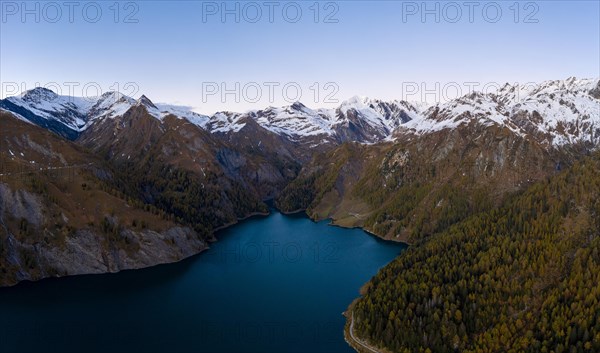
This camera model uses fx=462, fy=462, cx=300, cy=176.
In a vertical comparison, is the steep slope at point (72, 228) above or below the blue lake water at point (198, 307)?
above

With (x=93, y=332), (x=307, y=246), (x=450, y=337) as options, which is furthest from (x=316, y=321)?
(x=307, y=246)

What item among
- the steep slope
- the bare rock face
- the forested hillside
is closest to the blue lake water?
the bare rock face

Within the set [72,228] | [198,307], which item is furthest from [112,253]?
[198,307]

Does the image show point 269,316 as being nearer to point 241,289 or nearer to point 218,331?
point 218,331

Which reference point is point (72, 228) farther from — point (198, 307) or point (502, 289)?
point (502, 289)

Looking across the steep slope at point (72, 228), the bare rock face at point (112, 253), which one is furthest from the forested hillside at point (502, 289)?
the steep slope at point (72, 228)

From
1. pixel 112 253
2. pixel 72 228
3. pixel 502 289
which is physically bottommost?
pixel 112 253

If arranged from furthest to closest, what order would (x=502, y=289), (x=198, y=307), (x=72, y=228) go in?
(x=72, y=228)
(x=198, y=307)
(x=502, y=289)

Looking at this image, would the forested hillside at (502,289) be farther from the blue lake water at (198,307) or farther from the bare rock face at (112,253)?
the bare rock face at (112,253)
